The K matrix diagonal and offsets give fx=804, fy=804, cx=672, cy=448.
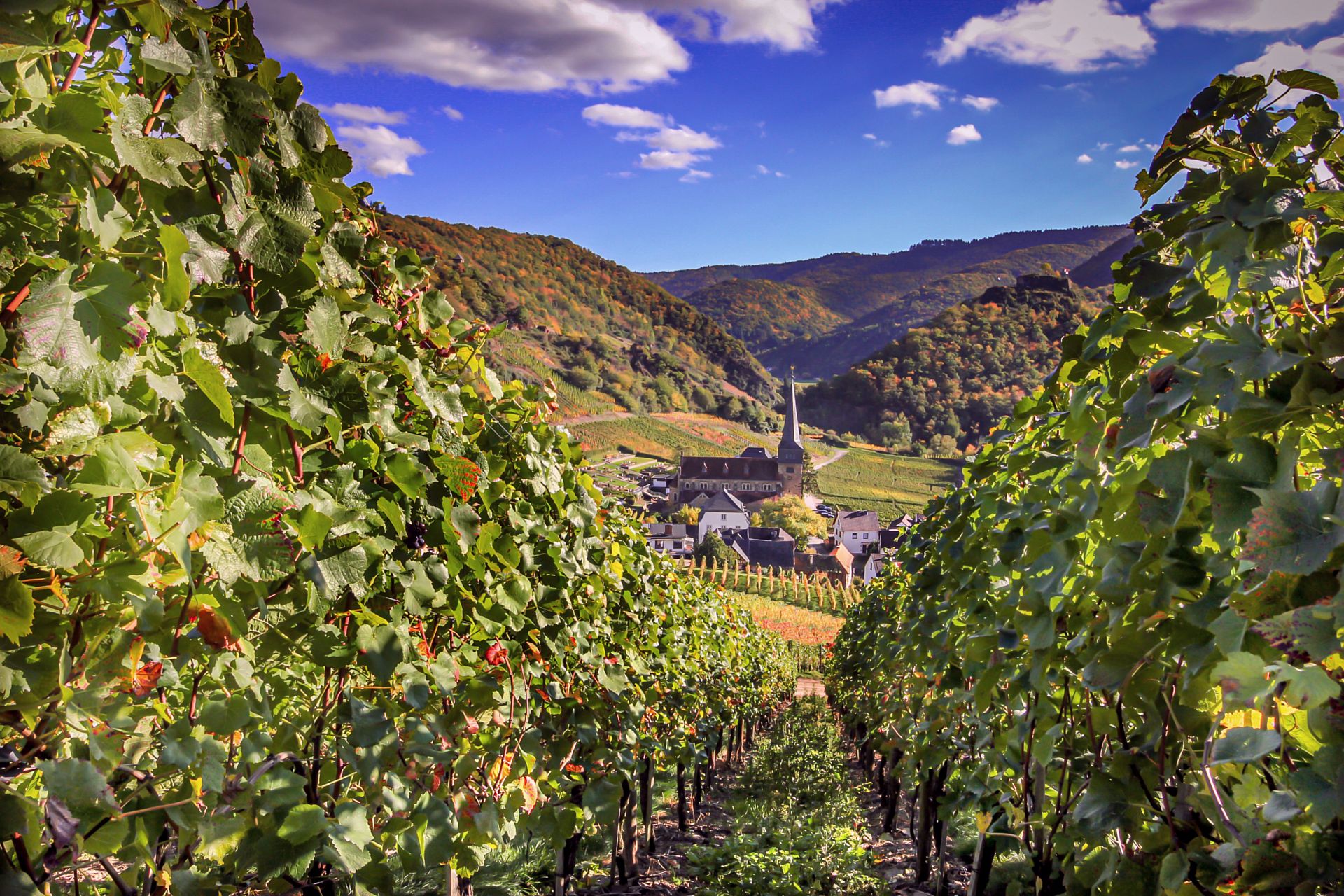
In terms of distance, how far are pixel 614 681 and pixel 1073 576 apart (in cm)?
186

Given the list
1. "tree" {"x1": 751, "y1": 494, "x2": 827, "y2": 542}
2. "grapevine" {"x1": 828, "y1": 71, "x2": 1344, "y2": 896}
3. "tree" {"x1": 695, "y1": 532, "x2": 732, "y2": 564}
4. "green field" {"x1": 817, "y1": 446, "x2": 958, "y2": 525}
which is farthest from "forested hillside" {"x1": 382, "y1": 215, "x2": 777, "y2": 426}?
"grapevine" {"x1": 828, "y1": 71, "x2": 1344, "y2": 896}

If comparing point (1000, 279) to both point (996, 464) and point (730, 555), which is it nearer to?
point (730, 555)

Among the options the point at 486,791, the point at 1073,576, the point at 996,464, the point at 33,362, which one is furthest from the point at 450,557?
the point at 996,464

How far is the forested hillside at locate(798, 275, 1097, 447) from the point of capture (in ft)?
296

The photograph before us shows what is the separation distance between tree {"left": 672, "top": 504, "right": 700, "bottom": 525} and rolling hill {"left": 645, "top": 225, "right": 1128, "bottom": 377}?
7987 centimetres

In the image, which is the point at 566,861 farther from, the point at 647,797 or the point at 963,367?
the point at 963,367

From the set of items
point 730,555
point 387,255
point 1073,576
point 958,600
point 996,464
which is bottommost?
point 730,555

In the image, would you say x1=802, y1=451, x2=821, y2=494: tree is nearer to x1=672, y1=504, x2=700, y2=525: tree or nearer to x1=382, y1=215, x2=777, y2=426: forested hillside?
x1=672, y1=504, x2=700, y2=525: tree

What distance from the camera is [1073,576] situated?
1.99 m

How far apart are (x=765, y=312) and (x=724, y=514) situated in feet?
362

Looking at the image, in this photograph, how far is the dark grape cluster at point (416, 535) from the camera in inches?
84.0

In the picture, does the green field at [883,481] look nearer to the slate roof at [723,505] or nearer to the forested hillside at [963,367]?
the forested hillside at [963,367]

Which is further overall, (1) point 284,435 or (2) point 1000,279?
(2) point 1000,279

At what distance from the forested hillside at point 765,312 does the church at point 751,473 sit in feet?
277
